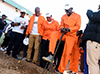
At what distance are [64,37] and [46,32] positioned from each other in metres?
0.92

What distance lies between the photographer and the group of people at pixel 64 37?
187cm

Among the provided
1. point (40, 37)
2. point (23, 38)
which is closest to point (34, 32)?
point (40, 37)

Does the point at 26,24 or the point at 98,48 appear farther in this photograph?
the point at 26,24

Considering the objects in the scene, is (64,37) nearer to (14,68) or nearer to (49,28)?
(49,28)

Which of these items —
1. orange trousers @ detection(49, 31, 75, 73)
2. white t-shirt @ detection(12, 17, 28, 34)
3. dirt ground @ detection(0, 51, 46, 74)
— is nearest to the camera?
dirt ground @ detection(0, 51, 46, 74)

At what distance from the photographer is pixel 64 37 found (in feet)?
9.38

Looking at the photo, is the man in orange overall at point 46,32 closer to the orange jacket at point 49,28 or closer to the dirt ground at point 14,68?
the orange jacket at point 49,28

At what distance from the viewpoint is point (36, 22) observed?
12.5 ft

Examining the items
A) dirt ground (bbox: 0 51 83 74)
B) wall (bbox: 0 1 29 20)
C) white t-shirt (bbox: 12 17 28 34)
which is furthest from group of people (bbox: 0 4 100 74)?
wall (bbox: 0 1 29 20)

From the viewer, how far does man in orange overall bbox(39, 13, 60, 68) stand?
3.54m

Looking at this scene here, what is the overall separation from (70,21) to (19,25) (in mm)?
2132

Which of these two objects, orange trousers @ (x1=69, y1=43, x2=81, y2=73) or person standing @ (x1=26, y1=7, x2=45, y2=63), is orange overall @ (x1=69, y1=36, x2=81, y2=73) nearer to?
orange trousers @ (x1=69, y1=43, x2=81, y2=73)

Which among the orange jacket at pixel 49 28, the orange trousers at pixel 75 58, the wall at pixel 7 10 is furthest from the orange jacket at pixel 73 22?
the wall at pixel 7 10

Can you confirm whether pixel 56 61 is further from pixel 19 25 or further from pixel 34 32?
pixel 19 25
